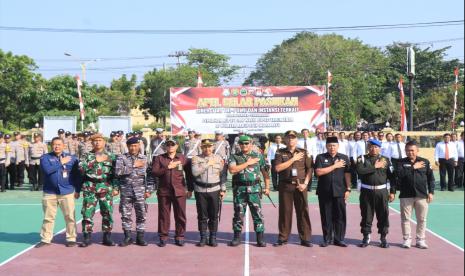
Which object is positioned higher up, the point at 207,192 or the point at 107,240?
the point at 207,192

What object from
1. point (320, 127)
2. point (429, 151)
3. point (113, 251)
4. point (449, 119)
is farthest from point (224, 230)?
point (449, 119)

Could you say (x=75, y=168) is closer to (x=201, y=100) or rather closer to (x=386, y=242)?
(x=386, y=242)

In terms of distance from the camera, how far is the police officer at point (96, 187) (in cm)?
948

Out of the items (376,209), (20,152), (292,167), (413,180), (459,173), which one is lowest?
(376,209)

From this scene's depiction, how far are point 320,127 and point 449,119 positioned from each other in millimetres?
21549

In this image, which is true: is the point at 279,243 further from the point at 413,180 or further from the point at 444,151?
the point at 444,151

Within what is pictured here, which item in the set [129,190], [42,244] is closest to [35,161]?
[42,244]

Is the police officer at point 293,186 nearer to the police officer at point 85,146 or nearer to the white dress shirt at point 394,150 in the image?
the white dress shirt at point 394,150

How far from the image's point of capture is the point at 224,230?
1094cm

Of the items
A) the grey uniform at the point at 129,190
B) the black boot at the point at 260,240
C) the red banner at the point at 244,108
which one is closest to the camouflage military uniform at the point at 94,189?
the grey uniform at the point at 129,190

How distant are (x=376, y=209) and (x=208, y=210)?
261 centimetres

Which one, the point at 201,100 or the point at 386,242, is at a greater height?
the point at 201,100

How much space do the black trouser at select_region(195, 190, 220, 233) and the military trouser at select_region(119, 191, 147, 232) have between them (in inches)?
35.0

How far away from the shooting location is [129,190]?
950cm
